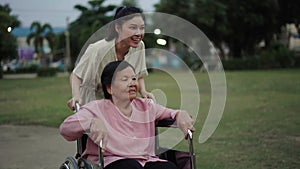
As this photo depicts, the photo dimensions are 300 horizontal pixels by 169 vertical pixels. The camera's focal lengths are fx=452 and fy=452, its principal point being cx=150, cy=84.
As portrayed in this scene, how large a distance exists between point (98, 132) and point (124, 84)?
0.37m

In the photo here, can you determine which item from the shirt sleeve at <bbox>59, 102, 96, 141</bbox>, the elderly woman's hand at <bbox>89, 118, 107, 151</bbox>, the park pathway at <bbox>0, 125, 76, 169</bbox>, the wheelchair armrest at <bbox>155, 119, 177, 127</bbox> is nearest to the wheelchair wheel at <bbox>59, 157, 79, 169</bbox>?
the shirt sleeve at <bbox>59, 102, 96, 141</bbox>

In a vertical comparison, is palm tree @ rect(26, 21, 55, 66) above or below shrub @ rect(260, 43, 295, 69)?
above

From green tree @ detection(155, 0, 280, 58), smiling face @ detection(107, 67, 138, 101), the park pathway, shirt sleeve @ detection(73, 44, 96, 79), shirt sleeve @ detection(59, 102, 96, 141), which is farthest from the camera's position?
green tree @ detection(155, 0, 280, 58)

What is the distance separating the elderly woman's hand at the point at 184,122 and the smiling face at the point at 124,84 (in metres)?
0.33

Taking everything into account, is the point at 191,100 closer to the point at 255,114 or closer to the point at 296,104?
the point at 255,114

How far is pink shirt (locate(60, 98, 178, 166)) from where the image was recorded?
261 centimetres

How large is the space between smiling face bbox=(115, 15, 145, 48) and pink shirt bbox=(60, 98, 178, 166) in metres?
0.40

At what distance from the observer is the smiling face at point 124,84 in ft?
8.82

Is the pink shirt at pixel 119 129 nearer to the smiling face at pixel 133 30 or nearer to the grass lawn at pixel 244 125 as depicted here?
the smiling face at pixel 133 30

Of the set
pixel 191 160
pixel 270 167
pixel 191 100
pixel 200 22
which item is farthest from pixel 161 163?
pixel 200 22

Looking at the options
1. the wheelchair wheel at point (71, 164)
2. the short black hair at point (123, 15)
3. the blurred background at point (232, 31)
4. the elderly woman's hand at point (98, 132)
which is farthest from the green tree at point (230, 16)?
the elderly woman's hand at point (98, 132)

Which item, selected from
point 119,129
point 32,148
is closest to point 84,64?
point 119,129

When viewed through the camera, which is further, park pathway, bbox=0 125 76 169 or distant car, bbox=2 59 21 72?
distant car, bbox=2 59 21 72

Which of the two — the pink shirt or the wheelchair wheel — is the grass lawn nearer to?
the pink shirt
